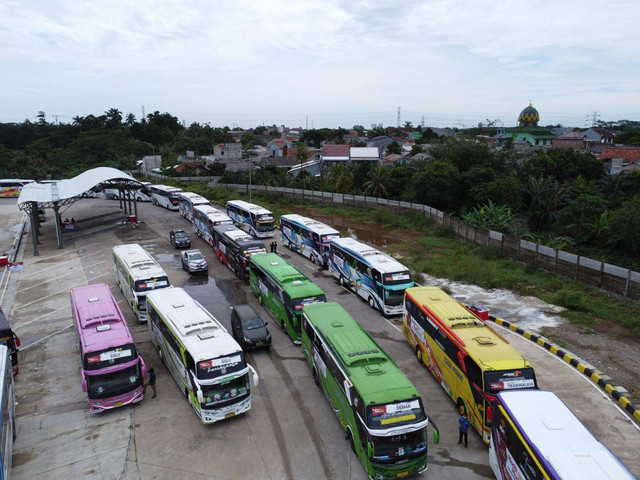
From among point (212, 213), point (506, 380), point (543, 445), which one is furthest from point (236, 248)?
point (543, 445)

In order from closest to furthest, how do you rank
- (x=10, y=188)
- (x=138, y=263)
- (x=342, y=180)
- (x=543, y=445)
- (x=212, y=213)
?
(x=543, y=445)
(x=138, y=263)
(x=212, y=213)
(x=342, y=180)
(x=10, y=188)

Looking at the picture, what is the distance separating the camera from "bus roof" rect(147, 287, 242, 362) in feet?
45.9

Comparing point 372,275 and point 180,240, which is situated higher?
point 372,275

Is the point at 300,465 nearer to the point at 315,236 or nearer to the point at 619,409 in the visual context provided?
the point at 619,409

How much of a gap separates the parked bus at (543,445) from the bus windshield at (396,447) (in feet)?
6.81

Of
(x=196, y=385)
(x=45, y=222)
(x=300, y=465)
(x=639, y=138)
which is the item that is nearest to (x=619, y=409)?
(x=300, y=465)

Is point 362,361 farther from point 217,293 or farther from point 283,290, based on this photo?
point 217,293

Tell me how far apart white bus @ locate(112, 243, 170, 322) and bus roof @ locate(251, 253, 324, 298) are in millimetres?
5047

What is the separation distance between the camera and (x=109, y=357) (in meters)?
14.4

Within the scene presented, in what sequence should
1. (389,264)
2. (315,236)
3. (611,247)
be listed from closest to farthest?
(389,264)
(315,236)
(611,247)

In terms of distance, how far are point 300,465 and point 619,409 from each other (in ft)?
36.1

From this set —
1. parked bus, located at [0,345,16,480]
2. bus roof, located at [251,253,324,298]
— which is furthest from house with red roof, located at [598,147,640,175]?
Answer: parked bus, located at [0,345,16,480]

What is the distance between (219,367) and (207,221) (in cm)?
2420

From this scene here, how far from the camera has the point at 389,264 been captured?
22625 millimetres
